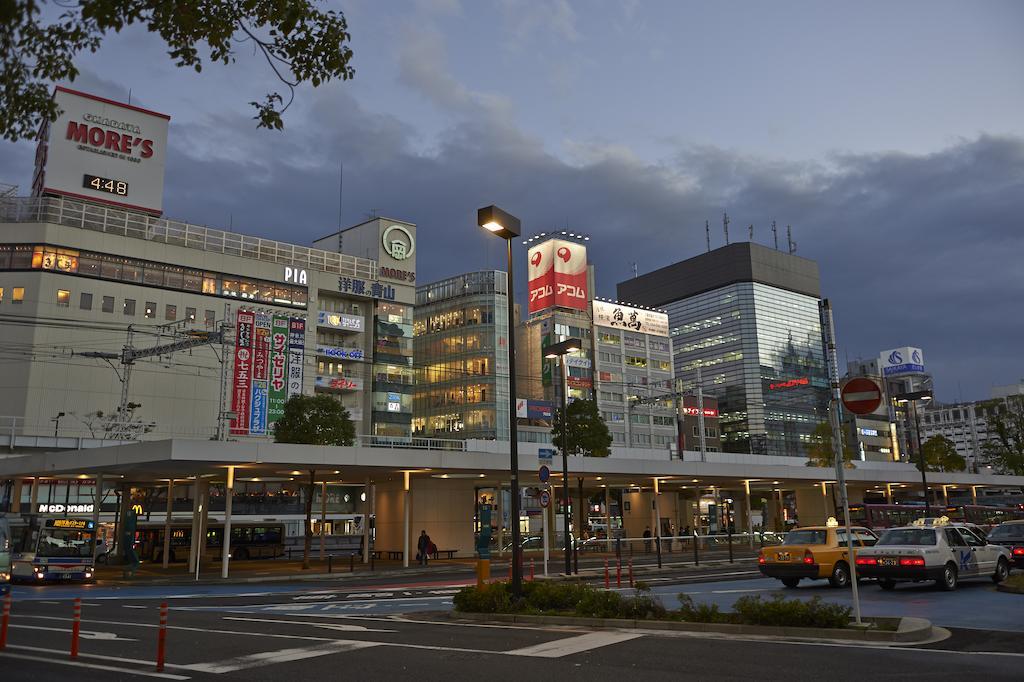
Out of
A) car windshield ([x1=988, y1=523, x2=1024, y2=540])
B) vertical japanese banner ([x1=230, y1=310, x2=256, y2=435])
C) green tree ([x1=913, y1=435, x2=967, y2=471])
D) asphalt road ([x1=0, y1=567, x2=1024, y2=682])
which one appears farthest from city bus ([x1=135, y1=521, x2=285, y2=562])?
green tree ([x1=913, y1=435, x2=967, y2=471])

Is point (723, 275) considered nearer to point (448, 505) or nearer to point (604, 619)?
point (448, 505)

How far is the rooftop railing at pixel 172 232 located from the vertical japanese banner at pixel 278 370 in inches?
798

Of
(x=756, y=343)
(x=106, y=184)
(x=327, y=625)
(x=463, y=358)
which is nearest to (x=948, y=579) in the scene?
(x=327, y=625)

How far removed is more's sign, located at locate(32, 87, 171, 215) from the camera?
77.3 m

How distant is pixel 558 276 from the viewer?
10900 cm

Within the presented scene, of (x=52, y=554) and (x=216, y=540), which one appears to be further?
(x=216, y=540)

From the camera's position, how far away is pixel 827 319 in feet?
623

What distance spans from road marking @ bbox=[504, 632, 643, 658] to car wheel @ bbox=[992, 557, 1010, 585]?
13300 mm

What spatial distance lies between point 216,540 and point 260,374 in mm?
17992

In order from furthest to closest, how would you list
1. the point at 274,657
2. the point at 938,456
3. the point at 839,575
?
the point at 938,456 → the point at 839,575 → the point at 274,657

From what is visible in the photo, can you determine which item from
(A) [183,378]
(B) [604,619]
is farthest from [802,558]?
(A) [183,378]

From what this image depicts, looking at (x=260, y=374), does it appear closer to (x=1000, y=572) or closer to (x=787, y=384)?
(x=1000, y=572)

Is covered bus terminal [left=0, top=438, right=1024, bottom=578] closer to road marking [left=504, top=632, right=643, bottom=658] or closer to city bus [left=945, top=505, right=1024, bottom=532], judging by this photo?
city bus [left=945, top=505, right=1024, bottom=532]

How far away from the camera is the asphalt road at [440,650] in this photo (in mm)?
10344
